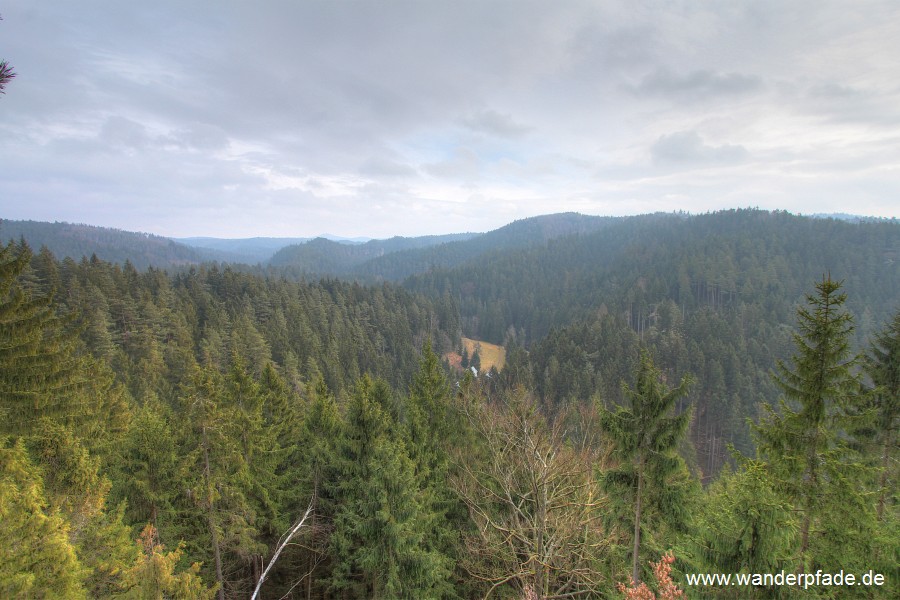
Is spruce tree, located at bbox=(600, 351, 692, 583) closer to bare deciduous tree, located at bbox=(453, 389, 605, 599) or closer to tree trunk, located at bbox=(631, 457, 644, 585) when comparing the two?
tree trunk, located at bbox=(631, 457, 644, 585)

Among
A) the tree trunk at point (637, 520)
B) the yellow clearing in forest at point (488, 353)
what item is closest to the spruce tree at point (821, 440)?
the tree trunk at point (637, 520)

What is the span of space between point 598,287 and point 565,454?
13200 centimetres

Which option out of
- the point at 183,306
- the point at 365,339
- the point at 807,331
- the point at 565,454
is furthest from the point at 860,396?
the point at 365,339

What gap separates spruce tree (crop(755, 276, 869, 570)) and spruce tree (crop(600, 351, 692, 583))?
7.35 feet

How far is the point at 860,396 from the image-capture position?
28.5 ft

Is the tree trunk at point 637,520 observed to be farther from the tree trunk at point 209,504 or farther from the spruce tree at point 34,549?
the tree trunk at point 209,504

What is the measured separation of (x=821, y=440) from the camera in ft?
28.2

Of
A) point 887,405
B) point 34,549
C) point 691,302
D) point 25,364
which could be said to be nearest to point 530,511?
point 887,405

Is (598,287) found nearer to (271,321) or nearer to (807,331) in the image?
(271,321)

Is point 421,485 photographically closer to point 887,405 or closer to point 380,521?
point 380,521

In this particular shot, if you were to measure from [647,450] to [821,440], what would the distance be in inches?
148

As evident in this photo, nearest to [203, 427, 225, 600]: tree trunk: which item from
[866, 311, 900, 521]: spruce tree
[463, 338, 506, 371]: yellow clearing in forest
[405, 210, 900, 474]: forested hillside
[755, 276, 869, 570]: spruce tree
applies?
[405, 210, 900, 474]: forested hillside

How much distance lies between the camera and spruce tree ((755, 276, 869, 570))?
8188mm

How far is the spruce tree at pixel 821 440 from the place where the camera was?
8.19 meters
